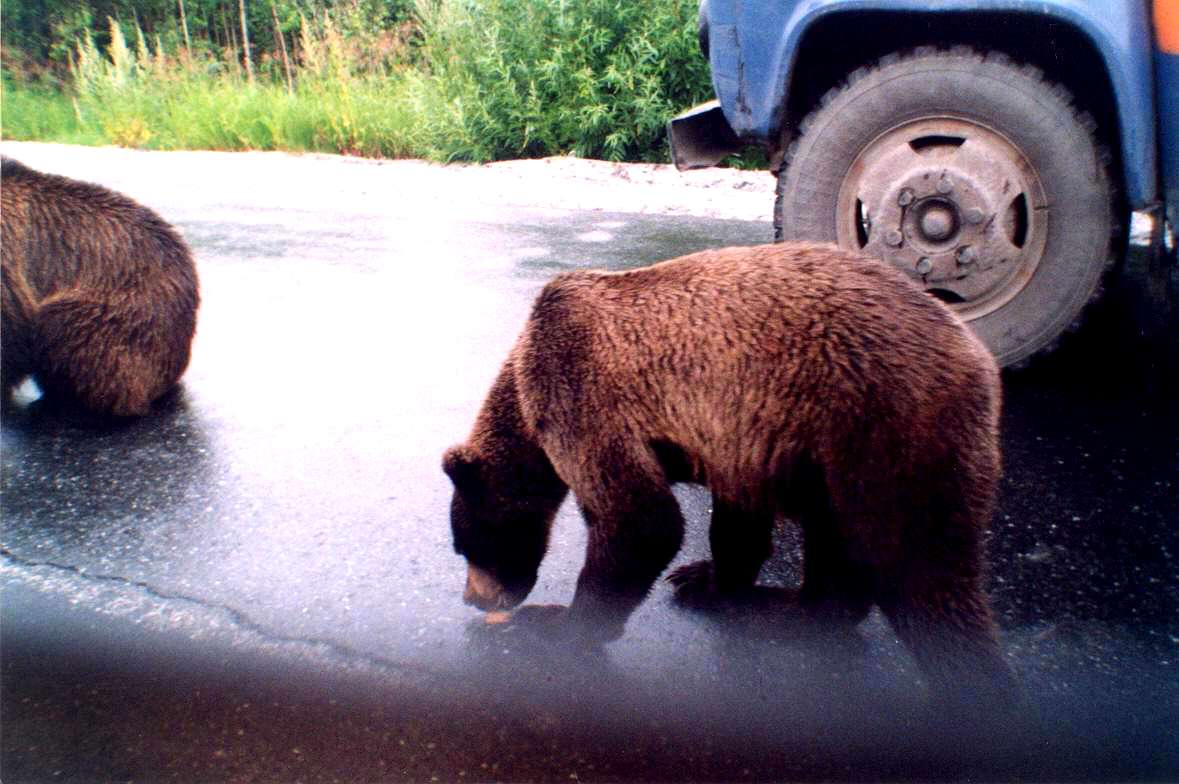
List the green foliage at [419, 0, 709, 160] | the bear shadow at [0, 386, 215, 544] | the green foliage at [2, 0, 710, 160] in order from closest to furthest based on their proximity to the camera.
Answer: the bear shadow at [0, 386, 215, 544] < the green foliage at [419, 0, 709, 160] < the green foliage at [2, 0, 710, 160]

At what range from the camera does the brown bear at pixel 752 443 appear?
7.78ft

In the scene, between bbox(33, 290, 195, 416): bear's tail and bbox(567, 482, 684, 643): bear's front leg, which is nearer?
bbox(567, 482, 684, 643): bear's front leg

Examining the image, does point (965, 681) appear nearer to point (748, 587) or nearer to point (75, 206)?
point (748, 587)

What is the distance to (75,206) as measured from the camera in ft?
14.5

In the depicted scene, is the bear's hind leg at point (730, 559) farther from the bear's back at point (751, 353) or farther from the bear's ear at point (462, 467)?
the bear's ear at point (462, 467)

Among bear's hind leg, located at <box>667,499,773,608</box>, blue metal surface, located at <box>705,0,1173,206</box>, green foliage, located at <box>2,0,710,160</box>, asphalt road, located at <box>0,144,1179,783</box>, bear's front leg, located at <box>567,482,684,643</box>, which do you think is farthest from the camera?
green foliage, located at <box>2,0,710,160</box>

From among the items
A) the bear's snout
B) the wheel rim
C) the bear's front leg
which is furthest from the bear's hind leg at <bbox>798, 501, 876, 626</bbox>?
the wheel rim

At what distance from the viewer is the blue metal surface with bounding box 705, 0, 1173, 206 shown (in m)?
3.87

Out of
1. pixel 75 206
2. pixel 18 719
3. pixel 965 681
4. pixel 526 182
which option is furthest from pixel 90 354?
pixel 526 182

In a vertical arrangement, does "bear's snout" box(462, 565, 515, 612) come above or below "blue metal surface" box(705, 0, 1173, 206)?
below

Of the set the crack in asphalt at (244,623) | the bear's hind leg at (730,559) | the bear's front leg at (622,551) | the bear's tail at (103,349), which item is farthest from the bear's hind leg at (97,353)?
the bear's hind leg at (730,559)

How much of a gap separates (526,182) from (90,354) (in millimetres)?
6096

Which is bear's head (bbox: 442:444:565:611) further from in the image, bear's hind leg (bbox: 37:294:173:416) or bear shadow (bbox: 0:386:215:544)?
bear's hind leg (bbox: 37:294:173:416)

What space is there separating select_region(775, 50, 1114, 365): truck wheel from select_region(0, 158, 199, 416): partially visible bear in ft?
10.3
